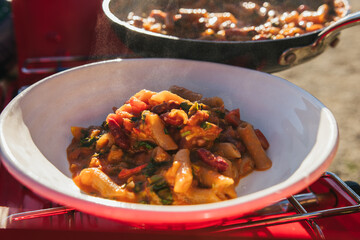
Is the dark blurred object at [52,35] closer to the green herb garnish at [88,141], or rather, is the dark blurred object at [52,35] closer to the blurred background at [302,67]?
the blurred background at [302,67]

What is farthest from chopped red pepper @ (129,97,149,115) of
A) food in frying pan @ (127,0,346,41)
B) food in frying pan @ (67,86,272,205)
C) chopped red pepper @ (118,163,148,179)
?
food in frying pan @ (127,0,346,41)

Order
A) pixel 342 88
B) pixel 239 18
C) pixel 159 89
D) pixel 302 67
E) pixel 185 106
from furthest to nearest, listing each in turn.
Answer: pixel 302 67
pixel 342 88
pixel 239 18
pixel 159 89
pixel 185 106

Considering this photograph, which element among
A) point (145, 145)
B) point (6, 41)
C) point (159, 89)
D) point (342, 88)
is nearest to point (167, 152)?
point (145, 145)

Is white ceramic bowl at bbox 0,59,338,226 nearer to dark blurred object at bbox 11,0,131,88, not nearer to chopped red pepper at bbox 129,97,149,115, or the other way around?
chopped red pepper at bbox 129,97,149,115

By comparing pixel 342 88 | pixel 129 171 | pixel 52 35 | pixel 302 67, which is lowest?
pixel 302 67

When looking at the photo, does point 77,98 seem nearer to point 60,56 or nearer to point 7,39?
point 60,56

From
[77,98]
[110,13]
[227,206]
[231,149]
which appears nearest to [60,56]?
[110,13]

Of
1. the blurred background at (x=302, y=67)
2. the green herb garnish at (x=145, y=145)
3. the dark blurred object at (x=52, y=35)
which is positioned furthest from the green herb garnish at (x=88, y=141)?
the dark blurred object at (x=52, y=35)

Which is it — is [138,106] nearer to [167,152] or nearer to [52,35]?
[167,152]
